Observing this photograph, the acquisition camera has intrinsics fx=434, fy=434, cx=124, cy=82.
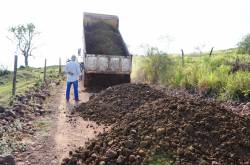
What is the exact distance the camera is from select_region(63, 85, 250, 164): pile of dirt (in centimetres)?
601

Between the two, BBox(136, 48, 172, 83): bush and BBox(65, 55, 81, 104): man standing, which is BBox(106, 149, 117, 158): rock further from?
BBox(136, 48, 172, 83): bush

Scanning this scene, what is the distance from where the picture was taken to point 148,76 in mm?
17750

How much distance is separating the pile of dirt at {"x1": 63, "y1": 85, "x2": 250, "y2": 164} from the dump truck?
8586mm

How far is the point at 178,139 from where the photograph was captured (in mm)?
6375

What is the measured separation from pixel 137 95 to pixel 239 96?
2760 mm

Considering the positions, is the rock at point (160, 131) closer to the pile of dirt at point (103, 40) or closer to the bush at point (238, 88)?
the bush at point (238, 88)

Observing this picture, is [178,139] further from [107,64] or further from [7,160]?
[107,64]

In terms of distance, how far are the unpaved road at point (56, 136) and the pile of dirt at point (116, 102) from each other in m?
0.36

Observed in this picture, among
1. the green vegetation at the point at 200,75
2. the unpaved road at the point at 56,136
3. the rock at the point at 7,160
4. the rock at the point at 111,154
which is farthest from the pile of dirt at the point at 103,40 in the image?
the rock at the point at 7,160

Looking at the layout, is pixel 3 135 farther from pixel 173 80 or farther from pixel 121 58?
pixel 121 58

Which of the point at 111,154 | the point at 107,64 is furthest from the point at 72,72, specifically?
the point at 111,154

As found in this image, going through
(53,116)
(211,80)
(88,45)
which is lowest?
(53,116)

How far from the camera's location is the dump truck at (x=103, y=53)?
53.5ft

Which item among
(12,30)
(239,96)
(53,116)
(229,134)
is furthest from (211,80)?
(12,30)
